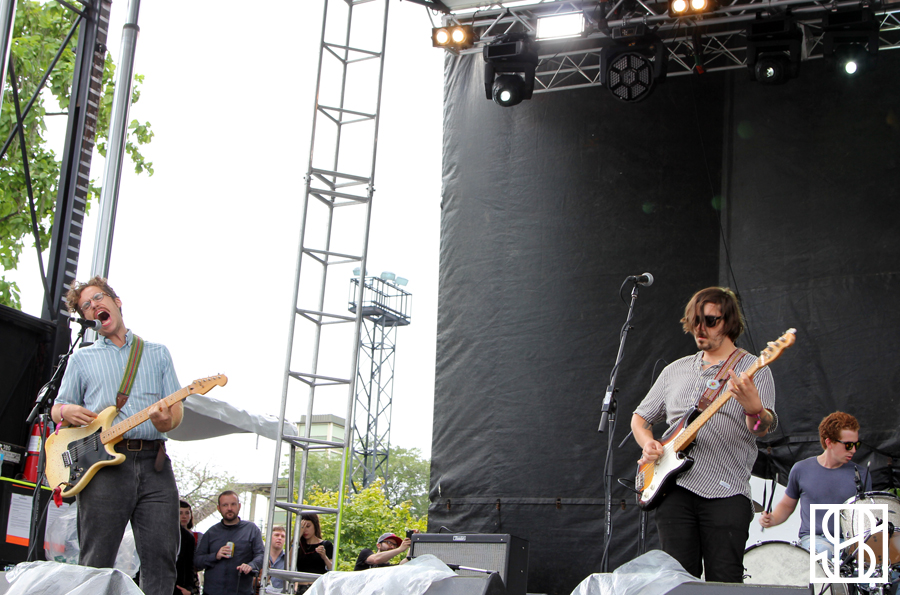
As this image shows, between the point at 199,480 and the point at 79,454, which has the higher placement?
the point at 79,454

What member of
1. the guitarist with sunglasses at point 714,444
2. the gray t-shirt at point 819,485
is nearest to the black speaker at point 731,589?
the guitarist with sunglasses at point 714,444

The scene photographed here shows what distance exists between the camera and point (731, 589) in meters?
1.87

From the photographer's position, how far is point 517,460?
652cm

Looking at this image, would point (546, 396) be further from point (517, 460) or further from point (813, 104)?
point (813, 104)

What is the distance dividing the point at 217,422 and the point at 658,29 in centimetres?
463

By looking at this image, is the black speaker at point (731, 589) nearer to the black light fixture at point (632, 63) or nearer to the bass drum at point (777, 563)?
the bass drum at point (777, 563)

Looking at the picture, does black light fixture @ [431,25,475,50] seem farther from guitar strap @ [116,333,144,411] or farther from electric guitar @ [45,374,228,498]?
electric guitar @ [45,374,228,498]

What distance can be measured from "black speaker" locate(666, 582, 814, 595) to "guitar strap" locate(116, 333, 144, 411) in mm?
2411

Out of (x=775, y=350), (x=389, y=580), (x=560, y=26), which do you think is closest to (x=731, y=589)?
(x=389, y=580)

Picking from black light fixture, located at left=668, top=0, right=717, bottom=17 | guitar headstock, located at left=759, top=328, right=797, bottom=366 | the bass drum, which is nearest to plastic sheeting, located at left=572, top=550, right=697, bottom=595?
guitar headstock, located at left=759, top=328, right=797, bottom=366

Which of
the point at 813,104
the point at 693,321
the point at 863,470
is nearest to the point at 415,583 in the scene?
the point at 693,321

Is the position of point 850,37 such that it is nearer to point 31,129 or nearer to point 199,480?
point 31,129

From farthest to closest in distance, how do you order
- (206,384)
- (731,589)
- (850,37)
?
1. (850,37)
2. (206,384)
3. (731,589)

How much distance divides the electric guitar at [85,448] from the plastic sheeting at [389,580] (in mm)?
1434
